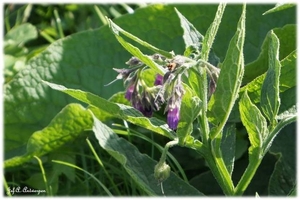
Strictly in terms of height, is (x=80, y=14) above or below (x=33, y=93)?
above

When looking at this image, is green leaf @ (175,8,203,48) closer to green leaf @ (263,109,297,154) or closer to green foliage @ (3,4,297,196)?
green foliage @ (3,4,297,196)

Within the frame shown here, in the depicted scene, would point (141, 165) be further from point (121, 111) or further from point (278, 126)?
point (278, 126)

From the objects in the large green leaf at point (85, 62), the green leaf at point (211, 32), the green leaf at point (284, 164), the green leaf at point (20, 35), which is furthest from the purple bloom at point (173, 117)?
the green leaf at point (20, 35)

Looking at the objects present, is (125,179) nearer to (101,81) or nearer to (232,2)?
(101,81)

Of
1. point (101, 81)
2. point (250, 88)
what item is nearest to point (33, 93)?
point (101, 81)

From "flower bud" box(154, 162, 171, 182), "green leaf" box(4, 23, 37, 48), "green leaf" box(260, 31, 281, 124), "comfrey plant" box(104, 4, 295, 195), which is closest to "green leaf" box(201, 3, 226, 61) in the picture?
"comfrey plant" box(104, 4, 295, 195)
